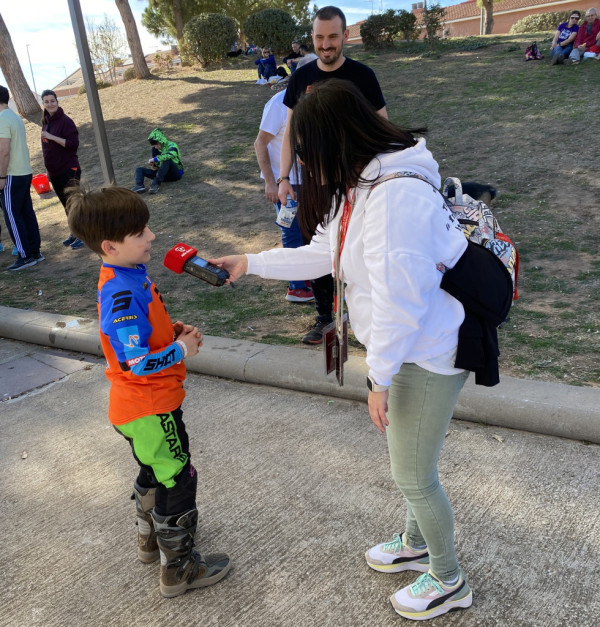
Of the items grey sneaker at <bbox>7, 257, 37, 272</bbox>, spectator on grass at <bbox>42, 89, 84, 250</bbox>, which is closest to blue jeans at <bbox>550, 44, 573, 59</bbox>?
spectator on grass at <bbox>42, 89, 84, 250</bbox>

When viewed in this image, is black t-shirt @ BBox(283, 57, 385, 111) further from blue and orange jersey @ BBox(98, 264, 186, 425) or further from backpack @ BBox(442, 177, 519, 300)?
blue and orange jersey @ BBox(98, 264, 186, 425)

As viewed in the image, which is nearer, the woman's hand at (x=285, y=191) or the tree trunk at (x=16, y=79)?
the woman's hand at (x=285, y=191)

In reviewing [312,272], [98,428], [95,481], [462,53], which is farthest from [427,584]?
[462,53]

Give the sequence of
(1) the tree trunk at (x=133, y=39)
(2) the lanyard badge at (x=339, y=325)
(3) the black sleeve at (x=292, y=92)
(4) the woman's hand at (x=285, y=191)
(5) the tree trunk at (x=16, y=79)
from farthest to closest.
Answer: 1. (1) the tree trunk at (x=133, y=39)
2. (5) the tree trunk at (x=16, y=79)
3. (4) the woman's hand at (x=285, y=191)
4. (3) the black sleeve at (x=292, y=92)
5. (2) the lanyard badge at (x=339, y=325)

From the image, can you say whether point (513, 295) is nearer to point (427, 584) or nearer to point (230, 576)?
point (427, 584)

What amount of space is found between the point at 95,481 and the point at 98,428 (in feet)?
1.98

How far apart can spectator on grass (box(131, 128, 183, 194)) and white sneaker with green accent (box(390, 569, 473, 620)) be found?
28.0 feet

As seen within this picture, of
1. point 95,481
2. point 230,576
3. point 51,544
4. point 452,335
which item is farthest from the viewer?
point 95,481

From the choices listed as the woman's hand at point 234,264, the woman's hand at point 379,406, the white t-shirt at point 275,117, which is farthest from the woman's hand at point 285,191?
the woman's hand at point 379,406

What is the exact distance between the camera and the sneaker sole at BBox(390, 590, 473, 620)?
2.15 meters

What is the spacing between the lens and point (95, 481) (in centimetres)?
319

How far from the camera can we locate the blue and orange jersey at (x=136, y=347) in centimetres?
214

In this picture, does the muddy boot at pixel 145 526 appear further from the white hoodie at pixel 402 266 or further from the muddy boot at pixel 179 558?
the white hoodie at pixel 402 266

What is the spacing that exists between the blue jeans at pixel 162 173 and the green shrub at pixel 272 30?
32.7 feet
